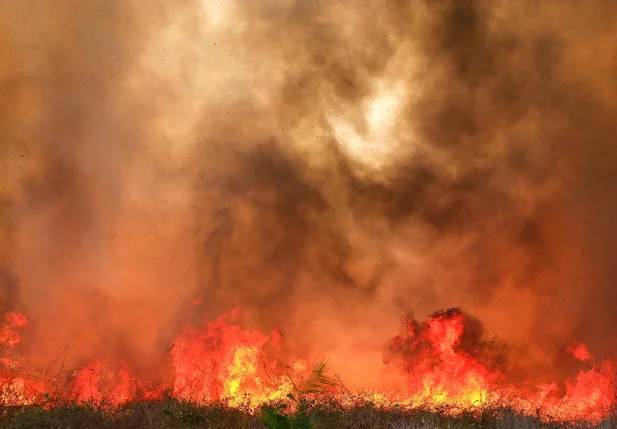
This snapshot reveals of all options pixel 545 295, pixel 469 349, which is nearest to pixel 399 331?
pixel 469 349

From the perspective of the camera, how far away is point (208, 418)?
14305 mm

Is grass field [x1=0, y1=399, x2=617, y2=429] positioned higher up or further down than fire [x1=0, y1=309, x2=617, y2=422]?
further down

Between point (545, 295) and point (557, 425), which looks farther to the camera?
point (545, 295)

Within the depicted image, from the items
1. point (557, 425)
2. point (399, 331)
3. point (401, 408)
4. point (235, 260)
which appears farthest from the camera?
point (235, 260)

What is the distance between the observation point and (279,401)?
52.2ft

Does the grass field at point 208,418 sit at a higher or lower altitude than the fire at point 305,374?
lower

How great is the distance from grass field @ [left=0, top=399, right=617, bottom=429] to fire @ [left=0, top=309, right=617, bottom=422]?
26.7 inches

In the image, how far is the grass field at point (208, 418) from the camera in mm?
12609

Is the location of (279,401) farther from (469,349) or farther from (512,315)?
(512,315)

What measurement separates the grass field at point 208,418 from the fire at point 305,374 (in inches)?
26.7

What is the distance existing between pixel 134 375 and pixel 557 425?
13.5 m

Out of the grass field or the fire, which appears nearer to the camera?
the grass field

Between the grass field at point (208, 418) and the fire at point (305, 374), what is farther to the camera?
the fire at point (305, 374)

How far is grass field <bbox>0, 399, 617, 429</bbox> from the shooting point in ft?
41.4
